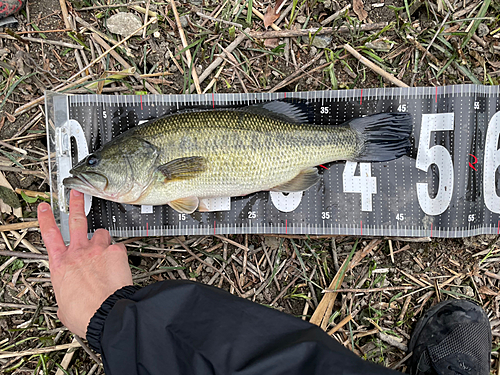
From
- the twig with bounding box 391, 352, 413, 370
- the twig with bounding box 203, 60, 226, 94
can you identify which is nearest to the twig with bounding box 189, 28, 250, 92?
the twig with bounding box 203, 60, 226, 94

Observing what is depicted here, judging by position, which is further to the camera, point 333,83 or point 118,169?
point 333,83

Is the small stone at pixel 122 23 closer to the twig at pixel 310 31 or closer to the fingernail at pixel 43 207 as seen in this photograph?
the twig at pixel 310 31

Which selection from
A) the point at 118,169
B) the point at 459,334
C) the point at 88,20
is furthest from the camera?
the point at 88,20

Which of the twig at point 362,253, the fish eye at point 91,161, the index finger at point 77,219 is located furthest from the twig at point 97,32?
the twig at point 362,253

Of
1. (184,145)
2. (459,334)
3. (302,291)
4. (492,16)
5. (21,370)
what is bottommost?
(21,370)

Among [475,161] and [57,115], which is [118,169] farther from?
[475,161]

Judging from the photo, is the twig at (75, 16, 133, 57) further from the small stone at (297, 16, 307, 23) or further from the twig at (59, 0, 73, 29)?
the small stone at (297, 16, 307, 23)

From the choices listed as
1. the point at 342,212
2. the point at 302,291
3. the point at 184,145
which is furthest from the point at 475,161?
the point at 184,145
